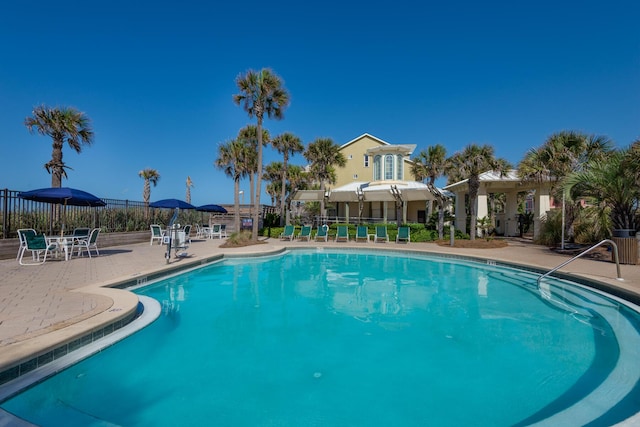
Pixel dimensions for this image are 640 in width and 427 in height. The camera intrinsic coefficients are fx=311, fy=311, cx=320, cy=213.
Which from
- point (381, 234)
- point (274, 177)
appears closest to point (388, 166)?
point (381, 234)

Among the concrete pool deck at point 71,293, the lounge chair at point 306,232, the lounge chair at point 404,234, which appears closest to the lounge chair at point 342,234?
the lounge chair at point 306,232

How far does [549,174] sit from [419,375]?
15701 millimetres

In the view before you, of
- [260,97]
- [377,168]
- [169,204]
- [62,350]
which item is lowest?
[62,350]

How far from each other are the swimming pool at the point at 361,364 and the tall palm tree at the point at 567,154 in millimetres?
9328

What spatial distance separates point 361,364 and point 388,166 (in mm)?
23151

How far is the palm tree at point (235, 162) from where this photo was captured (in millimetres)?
20234

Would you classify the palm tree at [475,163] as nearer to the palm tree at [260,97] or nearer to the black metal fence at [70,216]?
the palm tree at [260,97]

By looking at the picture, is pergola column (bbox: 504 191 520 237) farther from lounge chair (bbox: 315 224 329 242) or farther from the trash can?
lounge chair (bbox: 315 224 329 242)

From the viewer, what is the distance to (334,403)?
350cm

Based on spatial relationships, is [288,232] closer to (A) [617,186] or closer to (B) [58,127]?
(B) [58,127]

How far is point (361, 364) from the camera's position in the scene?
14.4 feet

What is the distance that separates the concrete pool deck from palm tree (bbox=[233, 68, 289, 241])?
29.7ft

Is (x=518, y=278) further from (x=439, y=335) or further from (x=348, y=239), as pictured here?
(x=348, y=239)

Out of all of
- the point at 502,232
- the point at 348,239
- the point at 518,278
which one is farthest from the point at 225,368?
the point at 502,232
